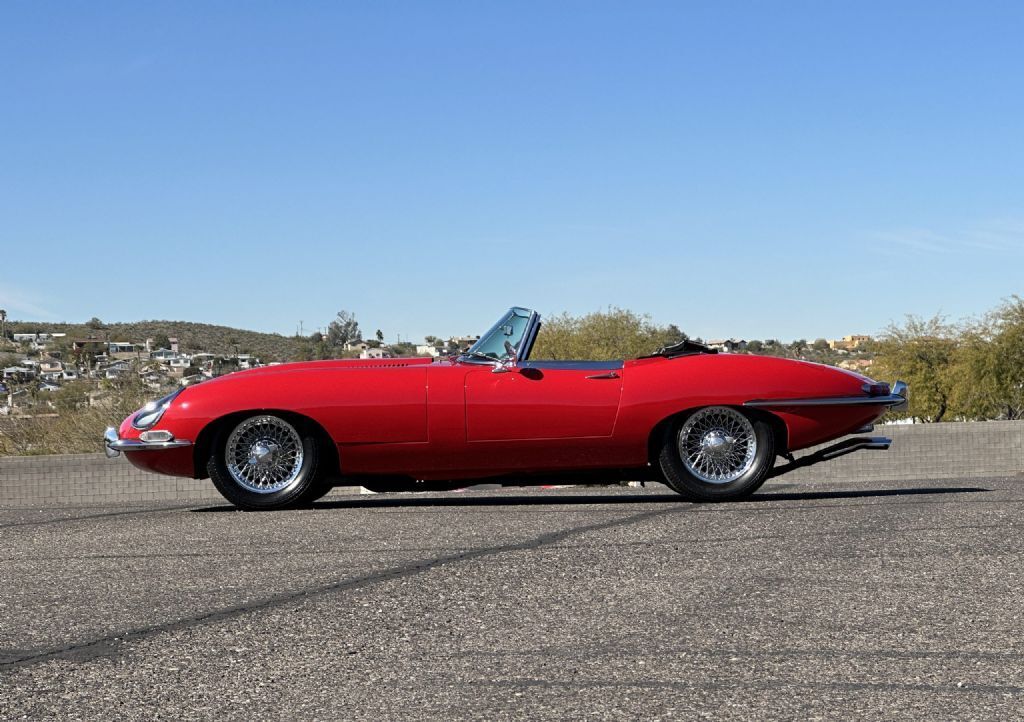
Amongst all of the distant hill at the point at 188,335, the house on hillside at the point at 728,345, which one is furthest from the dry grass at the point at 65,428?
the distant hill at the point at 188,335

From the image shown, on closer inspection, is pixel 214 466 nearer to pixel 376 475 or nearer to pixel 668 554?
pixel 376 475

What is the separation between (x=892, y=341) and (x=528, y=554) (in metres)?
76.7

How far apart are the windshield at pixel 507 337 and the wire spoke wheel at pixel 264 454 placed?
1409 mm

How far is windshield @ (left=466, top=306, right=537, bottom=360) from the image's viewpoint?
9.81 m

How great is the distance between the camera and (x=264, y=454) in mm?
9453

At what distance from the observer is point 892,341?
80188 mm

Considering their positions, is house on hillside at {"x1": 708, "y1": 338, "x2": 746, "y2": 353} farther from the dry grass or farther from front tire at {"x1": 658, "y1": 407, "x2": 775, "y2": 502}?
the dry grass

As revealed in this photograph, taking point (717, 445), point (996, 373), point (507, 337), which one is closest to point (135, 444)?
point (507, 337)

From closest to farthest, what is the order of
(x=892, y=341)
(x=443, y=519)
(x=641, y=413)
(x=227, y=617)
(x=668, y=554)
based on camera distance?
1. (x=227, y=617)
2. (x=668, y=554)
3. (x=443, y=519)
4. (x=641, y=413)
5. (x=892, y=341)

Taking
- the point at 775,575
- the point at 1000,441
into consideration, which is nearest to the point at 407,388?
the point at 775,575

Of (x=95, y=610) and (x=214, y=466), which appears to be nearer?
(x=95, y=610)

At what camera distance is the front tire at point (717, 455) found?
31.1ft

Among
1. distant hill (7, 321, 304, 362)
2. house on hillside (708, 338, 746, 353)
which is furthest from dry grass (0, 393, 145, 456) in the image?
distant hill (7, 321, 304, 362)

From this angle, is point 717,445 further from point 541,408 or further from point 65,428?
point 65,428
